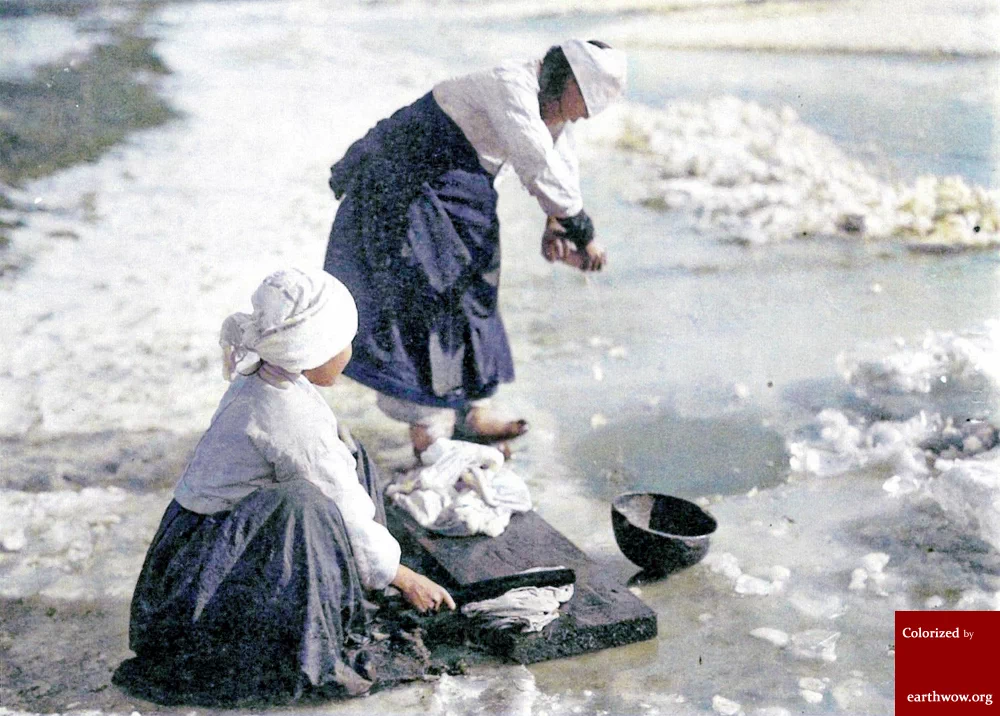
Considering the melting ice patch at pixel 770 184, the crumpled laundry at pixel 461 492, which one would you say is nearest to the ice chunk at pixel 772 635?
the crumpled laundry at pixel 461 492

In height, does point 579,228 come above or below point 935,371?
above

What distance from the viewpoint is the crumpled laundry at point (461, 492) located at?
13.0 feet

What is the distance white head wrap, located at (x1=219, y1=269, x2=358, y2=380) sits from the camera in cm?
324

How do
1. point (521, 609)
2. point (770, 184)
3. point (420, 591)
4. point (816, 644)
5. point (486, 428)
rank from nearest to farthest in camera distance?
1. point (420, 591)
2. point (521, 609)
3. point (816, 644)
4. point (486, 428)
5. point (770, 184)

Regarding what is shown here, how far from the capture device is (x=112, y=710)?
11.0 feet

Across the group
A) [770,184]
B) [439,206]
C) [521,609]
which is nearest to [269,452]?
[521,609]

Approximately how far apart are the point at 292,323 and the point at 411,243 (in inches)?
43.2

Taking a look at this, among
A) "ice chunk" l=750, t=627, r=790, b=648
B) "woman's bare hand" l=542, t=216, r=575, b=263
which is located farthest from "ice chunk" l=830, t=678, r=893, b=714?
"woman's bare hand" l=542, t=216, r=575, b=263

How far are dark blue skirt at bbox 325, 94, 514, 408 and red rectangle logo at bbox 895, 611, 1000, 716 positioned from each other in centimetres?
183

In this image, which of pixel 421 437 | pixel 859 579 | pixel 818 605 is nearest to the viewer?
pixel 818 605

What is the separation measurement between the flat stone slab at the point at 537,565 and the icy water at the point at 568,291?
Result: 0.35 m

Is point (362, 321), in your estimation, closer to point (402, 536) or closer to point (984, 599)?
point (402, 536)

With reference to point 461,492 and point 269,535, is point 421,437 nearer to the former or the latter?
point 461,492

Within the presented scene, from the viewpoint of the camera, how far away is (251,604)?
10.7 ft
